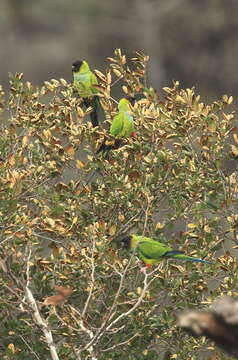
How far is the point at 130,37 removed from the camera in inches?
923

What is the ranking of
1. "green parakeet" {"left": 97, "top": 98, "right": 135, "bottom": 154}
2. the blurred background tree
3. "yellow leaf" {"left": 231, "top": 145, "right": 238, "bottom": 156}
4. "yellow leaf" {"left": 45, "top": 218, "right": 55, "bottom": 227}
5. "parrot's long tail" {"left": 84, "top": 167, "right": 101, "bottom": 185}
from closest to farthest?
1. "yellow leaf" {"left": 45, "top": 218, "right": 55, "bottom": 227}
2. "yellow leaf" {"left": 231, "top": 145, "right": 238, "bottom": 156}
3. "green parakeet" {"left": 97, "top": 98, "right": 135, "bottom": 154}
4. "parrot's long tail" {"left": 84, "top": 167, "right": 101, "bottom": 185}
5. the blurred background tree

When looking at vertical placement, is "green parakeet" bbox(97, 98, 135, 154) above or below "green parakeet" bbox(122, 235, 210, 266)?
above

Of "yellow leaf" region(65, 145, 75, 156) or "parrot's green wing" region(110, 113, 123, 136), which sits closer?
"parrot's green wing" region(110, 113, 123, 136)

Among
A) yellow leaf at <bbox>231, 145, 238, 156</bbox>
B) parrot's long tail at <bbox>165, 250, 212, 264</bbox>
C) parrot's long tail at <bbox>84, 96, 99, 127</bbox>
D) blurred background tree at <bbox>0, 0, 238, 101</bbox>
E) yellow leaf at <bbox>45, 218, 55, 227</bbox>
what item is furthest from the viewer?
blurred background tree at <bbox>0, 0, 238, 101</bbox>

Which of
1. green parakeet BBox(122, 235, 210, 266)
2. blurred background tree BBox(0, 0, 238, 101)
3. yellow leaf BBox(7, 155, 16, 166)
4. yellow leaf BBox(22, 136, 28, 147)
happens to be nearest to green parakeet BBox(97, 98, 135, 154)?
yellow leaf BBox(22, 136, 28, 147)

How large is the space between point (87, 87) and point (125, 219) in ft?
4.62

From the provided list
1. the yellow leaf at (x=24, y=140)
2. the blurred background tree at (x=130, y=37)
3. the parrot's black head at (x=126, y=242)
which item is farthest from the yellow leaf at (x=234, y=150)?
the blurred background tree at (x=130, y=37)

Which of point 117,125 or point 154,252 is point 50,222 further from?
point 117,125

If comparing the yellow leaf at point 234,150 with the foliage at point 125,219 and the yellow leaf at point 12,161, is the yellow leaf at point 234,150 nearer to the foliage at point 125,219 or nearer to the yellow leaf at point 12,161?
the foliage at point 125,219

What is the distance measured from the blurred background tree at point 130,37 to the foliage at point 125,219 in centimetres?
1445

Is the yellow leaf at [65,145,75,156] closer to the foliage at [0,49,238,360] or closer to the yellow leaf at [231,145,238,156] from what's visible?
the foliage at [0,49,238,360]

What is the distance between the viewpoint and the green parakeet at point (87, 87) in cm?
718

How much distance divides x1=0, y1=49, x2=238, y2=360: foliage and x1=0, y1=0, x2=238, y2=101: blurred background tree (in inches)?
569

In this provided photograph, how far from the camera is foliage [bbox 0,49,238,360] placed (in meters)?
6.04
